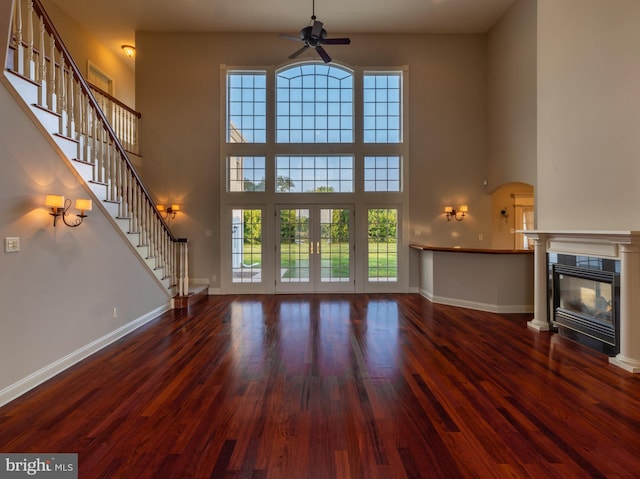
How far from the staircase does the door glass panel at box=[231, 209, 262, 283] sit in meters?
1.26

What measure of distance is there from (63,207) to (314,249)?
4.66 metres

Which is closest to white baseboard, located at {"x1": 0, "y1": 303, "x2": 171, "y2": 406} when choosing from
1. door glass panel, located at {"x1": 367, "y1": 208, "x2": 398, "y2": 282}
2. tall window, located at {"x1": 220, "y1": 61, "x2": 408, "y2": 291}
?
tall window, located at {"x1": 220, "y1": 61, "x2": 408, "y2": 291}

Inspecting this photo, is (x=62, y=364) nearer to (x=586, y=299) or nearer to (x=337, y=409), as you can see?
(x=337, y=409)

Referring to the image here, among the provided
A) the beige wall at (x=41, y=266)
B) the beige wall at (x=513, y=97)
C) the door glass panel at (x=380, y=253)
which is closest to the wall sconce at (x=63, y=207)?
the beige wall at (x=41, y=266)

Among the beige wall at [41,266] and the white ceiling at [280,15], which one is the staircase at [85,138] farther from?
the white ceiling at [280,15]

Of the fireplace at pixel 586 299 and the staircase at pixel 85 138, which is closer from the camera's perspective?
the staircase at pixel 85 138

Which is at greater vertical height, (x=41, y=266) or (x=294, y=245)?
(x=294, y=245)

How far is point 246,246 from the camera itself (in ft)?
23.0

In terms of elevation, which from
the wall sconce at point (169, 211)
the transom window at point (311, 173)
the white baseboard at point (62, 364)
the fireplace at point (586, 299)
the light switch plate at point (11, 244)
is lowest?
the white baseboard at point (62, 364)

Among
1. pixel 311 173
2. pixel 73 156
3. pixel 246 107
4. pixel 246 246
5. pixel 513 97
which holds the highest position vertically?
pixel 246 107

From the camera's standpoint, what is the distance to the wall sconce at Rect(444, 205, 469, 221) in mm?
6975

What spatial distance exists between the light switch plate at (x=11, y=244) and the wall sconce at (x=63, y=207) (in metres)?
0.41

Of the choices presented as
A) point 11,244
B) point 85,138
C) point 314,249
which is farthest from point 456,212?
point 11,244

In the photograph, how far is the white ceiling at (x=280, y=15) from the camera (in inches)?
238
